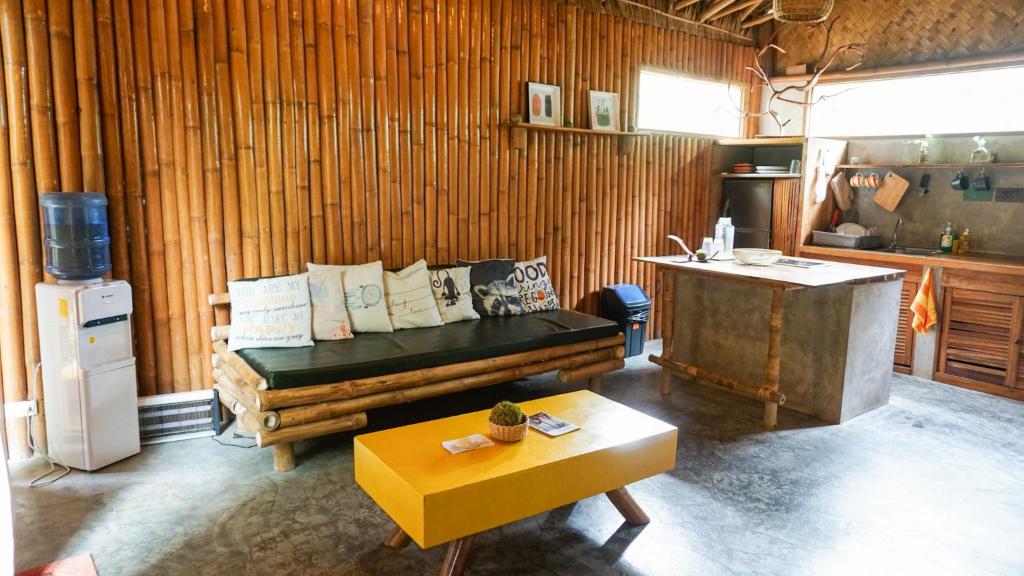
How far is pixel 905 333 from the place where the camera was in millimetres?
5891

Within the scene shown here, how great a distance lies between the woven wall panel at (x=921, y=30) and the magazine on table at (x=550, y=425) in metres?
5.30

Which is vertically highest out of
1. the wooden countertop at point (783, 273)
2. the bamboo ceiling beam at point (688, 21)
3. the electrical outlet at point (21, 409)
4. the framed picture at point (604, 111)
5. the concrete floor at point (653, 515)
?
the bamboo ceiling beam at point (688, 21)

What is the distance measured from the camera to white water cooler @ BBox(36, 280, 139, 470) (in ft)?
11.9

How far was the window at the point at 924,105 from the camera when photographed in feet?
18.8

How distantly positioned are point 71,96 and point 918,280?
6.41m

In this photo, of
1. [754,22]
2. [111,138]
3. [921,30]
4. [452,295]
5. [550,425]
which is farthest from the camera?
[754,22]

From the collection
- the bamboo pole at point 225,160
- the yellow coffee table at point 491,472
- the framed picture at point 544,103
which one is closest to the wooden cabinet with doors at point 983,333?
the framed picture at point 544,103

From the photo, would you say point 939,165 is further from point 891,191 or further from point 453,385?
point 453,385

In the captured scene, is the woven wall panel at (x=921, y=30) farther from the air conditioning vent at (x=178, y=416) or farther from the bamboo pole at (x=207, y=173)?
the air conditioning vent at (x=178, y=416)

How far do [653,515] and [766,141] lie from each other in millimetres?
4554

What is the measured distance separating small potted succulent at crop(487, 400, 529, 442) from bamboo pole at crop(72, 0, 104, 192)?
2.79 meters

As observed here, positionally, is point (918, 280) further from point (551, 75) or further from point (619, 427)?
point (619, 427)

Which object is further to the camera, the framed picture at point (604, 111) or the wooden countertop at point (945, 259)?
the framed picture at point (604, 111)

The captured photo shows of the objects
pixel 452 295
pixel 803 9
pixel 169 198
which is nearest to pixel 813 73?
pixel 803 9
